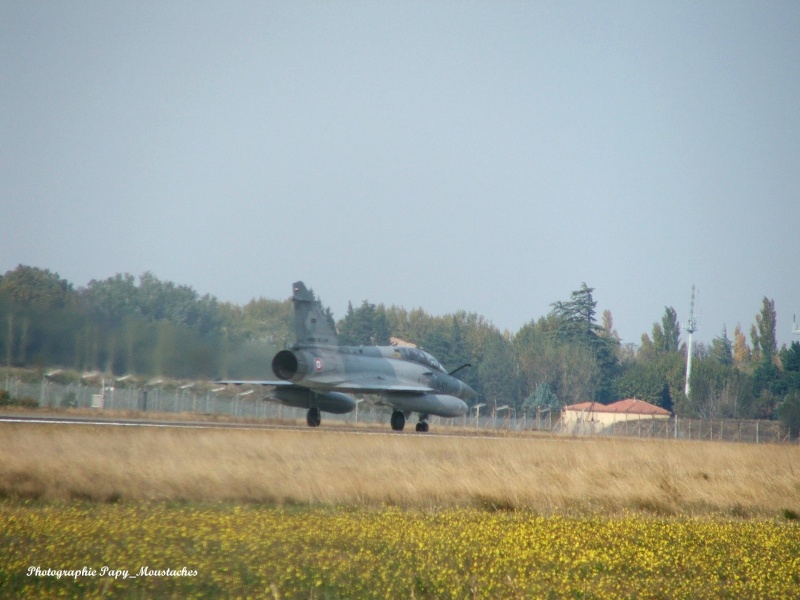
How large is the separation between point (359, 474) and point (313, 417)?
64.3 feet

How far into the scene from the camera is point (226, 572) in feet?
31.2

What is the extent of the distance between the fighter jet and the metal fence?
302 centimetres

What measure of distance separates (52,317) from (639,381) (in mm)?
73313

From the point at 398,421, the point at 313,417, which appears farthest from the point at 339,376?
the point at 398,421

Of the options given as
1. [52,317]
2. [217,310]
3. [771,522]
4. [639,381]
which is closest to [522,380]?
[639,381]

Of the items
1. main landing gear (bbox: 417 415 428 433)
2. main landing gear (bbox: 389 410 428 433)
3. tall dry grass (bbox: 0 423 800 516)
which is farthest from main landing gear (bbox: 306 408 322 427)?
tall dry grass (bbox: 0 423 800 516)

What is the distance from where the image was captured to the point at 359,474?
1775 centimetres

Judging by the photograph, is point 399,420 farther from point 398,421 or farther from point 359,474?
point 359,474

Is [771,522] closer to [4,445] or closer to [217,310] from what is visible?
[4,445]

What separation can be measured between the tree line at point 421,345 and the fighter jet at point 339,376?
313 cm

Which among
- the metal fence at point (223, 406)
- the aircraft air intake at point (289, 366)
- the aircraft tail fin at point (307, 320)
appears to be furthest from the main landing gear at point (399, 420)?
the aircraft air intake at point (289, 366)

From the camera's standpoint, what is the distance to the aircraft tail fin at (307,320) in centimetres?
3603

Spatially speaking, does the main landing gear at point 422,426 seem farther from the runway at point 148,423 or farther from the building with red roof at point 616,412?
the building with red roof at point 616,412

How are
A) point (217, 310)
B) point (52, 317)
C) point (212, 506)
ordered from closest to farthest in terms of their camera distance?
point (212, 506)
point (52, 317)
point (217, 310)
